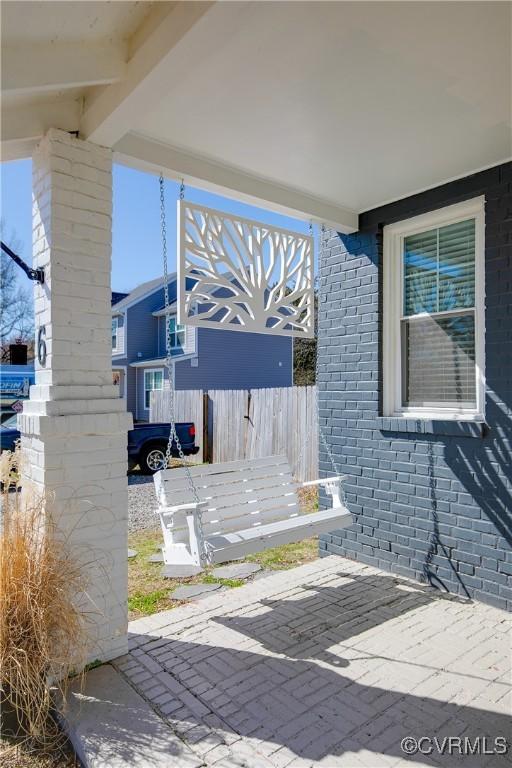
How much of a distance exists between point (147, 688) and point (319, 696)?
85 cm

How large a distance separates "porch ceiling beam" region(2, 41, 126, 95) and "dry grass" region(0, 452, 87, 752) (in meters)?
1.71

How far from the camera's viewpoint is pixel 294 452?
8.22 meters

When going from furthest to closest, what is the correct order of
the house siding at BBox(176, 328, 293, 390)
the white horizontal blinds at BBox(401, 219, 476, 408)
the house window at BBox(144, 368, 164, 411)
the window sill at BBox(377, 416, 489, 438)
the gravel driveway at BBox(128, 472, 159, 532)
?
the house window at BBox(144, 368, 164, 411) → the house siding at BBox(176, 328, 293, 390) → the gravel driveway at BBox(128, 472, 159, 532) → the white horizontal blinds at BBox(401, 219, 476, 408) → the window sill at BBox(377, 416, 489, 438)

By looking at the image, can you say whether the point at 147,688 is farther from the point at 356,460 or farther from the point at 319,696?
the point at 356,460

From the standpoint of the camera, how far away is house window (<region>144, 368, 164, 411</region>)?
17031mm

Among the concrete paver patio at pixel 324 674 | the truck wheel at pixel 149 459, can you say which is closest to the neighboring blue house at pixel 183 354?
the truck wheel at pixel 149 459

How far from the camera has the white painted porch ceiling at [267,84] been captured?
1993mm

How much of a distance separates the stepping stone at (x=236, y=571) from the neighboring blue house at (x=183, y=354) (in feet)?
37.6

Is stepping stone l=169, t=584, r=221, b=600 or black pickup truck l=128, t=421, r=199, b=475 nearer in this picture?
stepping stone l=169, t=584, r=221, b=600

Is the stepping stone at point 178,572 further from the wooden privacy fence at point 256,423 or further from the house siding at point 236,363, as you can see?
the house siding at point 236,363

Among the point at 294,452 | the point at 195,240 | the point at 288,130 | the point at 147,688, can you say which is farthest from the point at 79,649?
the point at 294,452

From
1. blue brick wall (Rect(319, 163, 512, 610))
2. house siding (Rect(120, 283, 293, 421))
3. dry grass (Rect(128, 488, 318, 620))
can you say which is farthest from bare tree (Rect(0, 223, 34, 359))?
blue brick wall (Rect(319, 163, 512, 610))

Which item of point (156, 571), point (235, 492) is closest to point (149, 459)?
point (156, 571)

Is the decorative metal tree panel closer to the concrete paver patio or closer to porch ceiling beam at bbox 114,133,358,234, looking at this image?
porch ceiling beam at bbox 114,133,358,234
